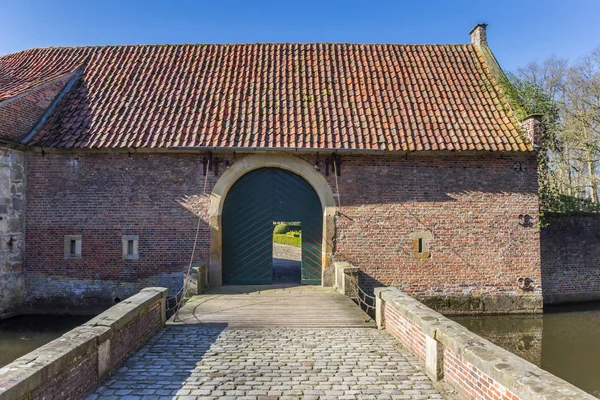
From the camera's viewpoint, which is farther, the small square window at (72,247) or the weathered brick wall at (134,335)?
the small square window at (72,247)

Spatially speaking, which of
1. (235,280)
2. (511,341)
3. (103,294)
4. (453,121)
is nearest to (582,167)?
(453,121)

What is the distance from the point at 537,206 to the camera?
10.2 metres

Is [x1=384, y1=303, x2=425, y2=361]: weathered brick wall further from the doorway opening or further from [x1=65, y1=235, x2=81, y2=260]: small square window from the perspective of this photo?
[x1=65, y1=235, x2=81, y2=260]: small square window

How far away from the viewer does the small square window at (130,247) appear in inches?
397

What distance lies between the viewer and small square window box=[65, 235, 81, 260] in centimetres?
1011

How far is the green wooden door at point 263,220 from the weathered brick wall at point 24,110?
5196mm

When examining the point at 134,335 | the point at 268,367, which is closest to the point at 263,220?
the point at 134,335

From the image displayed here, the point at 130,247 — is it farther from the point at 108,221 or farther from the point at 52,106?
the point at 52,106

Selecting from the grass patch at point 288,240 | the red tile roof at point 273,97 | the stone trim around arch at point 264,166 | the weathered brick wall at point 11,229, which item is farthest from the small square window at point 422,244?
the grass patch at point 288,240

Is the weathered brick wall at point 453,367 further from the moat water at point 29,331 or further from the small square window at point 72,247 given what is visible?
the small square window at point 72,247

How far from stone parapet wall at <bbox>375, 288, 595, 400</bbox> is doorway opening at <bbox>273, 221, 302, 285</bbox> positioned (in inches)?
196

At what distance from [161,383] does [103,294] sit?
6248 mm

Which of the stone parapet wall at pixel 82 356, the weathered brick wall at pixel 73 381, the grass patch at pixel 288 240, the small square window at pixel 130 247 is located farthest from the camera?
the grass patch at pixel 288 240

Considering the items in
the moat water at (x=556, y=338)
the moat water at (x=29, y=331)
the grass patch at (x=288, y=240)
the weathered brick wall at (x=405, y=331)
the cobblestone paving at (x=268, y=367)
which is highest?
the grass patch at (x=288, y=240)
